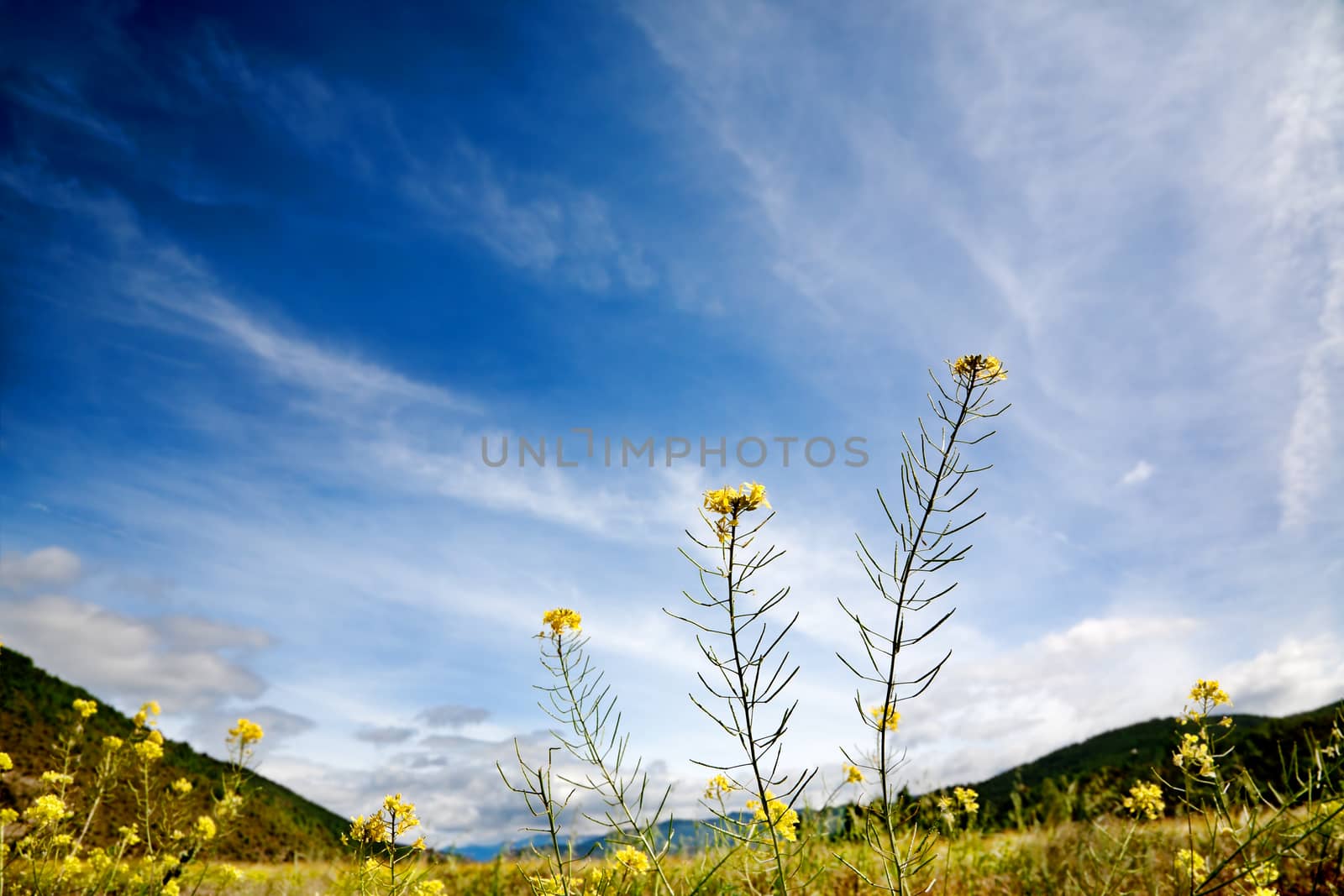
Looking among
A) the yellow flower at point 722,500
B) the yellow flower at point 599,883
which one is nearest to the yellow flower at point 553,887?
the yellow flower at point 599,883

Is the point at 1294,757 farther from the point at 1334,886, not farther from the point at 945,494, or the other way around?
the point at 945,494

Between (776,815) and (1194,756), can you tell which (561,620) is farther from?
(1194,756)

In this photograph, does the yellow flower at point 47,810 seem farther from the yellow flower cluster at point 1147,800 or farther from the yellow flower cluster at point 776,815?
the yellow flower cluster at point 1147,800

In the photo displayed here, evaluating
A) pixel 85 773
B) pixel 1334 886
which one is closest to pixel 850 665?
pixel 1334 886

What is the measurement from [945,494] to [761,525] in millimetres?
564

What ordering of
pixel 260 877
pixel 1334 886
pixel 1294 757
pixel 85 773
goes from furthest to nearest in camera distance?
1. pixel 85 773
2. pixel 260 877
3. pixel 1334 886
4. pixel 1294 757

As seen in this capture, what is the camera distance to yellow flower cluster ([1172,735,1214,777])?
3060mm

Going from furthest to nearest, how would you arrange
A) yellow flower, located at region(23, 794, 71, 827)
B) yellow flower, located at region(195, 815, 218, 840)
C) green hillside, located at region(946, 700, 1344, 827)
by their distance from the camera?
green hillside, located at region(946, 700, 1344, 827) < yellow flower, located at region(195, 815, 218, 840) < yellow flower, located at region(23, 794, 71, 827)

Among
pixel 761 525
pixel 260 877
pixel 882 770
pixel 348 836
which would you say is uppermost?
pixel 761 525

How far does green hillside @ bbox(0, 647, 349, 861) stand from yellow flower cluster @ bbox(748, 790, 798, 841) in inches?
318

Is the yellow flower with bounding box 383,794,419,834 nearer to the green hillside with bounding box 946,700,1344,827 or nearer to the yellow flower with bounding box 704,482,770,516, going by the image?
the yellow flower with bounding box 704,482,770,516

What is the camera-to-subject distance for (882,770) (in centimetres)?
177

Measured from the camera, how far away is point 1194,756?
3162 millimetres

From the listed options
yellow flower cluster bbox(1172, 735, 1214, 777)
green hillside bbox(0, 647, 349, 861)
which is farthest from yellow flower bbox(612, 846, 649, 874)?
green hillside bbox(0, 647, 349, 861)
